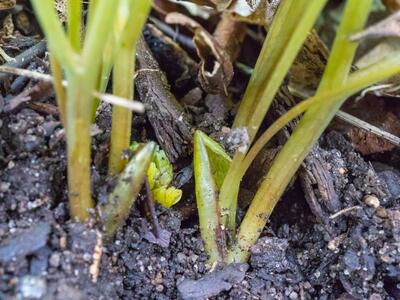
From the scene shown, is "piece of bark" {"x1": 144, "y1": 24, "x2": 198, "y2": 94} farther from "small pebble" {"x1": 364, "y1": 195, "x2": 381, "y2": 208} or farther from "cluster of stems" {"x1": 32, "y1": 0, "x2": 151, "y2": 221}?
"small pebble" {"x1": 364, "y1": 195, "x2": 381, "y2": 208}

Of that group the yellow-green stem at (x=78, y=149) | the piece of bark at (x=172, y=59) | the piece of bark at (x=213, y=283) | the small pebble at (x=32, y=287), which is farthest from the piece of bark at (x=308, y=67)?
the small pebble at (x=32, y=287)

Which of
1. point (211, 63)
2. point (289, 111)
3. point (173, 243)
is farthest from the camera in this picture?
point (211, 63)

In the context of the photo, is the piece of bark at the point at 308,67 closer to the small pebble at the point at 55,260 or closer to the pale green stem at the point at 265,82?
the pale green stem at the point at 265,82

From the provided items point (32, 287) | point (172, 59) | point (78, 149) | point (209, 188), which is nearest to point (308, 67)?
point (172, 59)

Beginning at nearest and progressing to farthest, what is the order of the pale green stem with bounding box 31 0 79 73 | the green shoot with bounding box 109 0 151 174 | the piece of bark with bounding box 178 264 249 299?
the pale green stem with bounding box 31 0 79 73 < the green shoot with bounding box 109 0 151 174 < the piece of bark with bounding box 178 264 249 299

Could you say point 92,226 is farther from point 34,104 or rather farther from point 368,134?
point 368,134

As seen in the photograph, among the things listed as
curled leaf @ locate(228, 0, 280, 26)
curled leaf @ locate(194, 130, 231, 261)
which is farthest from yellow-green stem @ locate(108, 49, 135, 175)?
curled leaf @ locate(228, 0, 280, 26)

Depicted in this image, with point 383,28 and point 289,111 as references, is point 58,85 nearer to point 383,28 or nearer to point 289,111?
point 289,111
